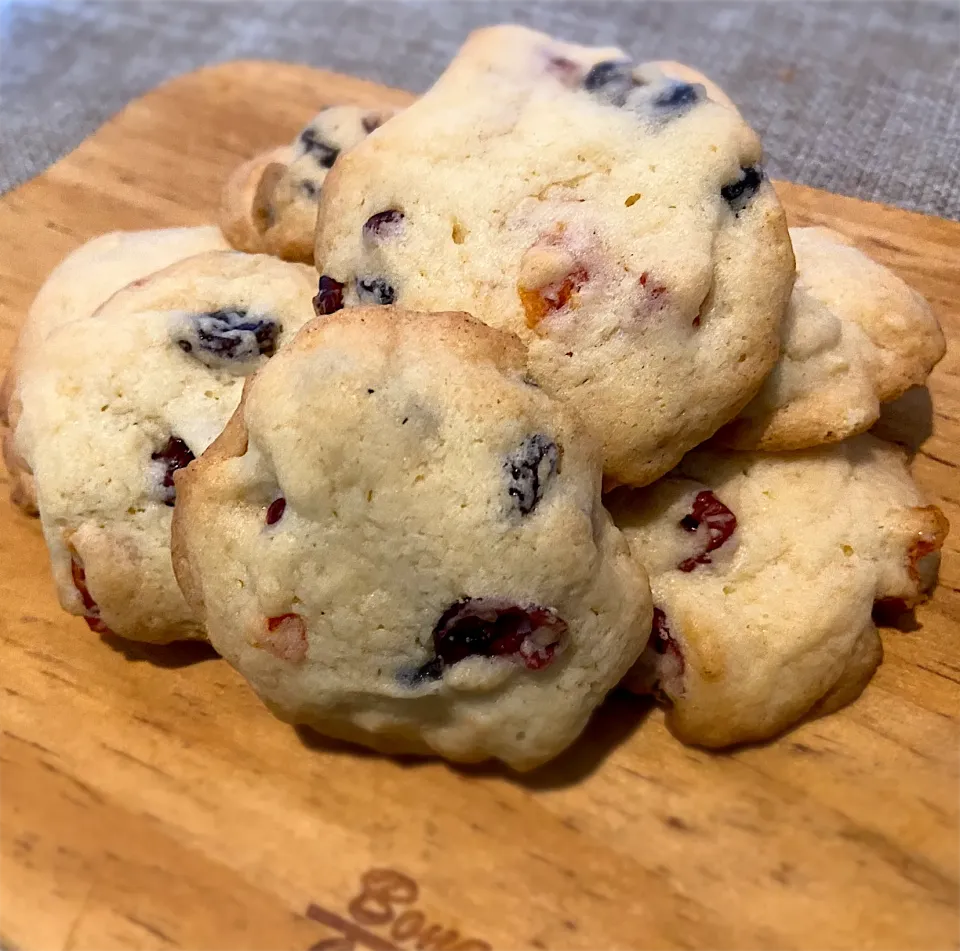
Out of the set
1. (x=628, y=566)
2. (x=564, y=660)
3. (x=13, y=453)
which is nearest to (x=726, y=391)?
(x=628, y=566)

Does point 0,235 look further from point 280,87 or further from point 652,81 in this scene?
point 652,81

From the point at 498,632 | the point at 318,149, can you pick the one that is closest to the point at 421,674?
the point at 498,632

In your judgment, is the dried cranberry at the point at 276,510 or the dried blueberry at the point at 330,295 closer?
the dried cranberry at the point at 276,510

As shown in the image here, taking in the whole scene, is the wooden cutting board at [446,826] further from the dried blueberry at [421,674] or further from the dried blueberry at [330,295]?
the dried blueberry at [330,295]

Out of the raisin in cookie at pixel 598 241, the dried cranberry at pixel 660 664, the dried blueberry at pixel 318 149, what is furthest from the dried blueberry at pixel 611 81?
the dried cranberry at pixel 660 664

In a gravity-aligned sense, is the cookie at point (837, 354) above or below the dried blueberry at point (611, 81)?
below

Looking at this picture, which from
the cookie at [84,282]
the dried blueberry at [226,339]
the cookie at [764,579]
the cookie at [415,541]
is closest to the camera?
the cookie at [415,541]
